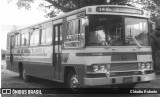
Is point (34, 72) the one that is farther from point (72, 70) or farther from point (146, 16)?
point (146, 16)

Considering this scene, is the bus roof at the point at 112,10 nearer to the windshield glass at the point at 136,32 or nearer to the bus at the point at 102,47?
the bus at the point at 102,47

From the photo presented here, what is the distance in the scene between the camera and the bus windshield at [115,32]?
887 centimetres

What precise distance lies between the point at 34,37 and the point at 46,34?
68.6 inches

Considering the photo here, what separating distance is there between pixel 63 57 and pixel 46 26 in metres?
2.43

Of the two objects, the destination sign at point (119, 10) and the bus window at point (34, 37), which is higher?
the destination sign at point (119, 10)

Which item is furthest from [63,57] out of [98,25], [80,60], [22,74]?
[22,74]

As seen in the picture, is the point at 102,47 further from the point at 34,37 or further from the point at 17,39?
the point at 17,39

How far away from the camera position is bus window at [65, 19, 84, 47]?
9.21 metres

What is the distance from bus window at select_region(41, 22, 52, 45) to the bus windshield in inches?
131

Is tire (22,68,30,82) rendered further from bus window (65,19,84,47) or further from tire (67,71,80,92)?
bus window (65,19,84,47)

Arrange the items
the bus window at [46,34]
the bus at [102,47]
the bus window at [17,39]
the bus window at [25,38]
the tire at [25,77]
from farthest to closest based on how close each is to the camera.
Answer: the bus window at [17,39] → the tire at [25,77] → the bus window at [25,38] → the bus window at [46,34] → the bus at [102,47]

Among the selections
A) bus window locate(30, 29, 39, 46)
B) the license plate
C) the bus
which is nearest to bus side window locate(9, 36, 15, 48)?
bus window locate(30, 29, 39, 46)

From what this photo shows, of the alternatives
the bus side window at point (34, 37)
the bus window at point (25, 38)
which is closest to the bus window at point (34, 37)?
the bus side window at point (34, 37)

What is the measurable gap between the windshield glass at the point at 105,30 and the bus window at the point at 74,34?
40 centimetres
